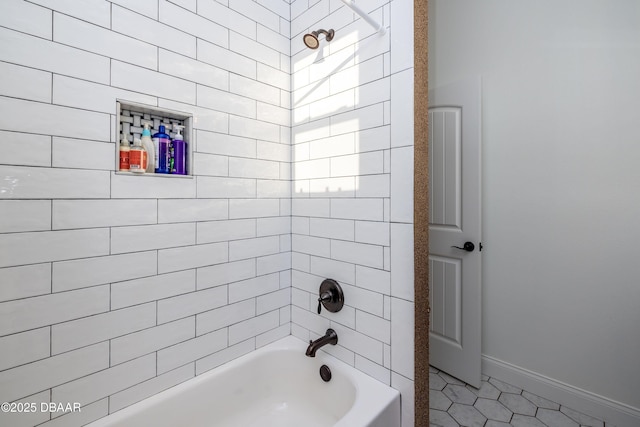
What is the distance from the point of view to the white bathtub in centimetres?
108

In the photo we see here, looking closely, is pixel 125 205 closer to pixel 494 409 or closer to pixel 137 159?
pixel 137 159

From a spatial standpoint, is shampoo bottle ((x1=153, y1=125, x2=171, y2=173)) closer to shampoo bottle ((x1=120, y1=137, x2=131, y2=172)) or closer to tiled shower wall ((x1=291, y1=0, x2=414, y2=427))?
shampoo bottle ((x1=120, y1=137, x2=131, y2=172))

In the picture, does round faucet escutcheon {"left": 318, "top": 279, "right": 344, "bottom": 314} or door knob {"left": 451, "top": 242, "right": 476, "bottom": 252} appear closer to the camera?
round faucet escutcheon {"left": 318, "top": 279, "right": 344, "bottom": 314}

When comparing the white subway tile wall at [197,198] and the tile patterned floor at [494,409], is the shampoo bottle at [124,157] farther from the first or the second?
the tile patterned floor at [494,409]

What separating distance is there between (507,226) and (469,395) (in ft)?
3.85

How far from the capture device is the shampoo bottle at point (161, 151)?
1126 mm

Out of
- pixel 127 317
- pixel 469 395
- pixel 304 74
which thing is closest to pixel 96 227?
pixel 127 317

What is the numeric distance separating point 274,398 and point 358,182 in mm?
1205

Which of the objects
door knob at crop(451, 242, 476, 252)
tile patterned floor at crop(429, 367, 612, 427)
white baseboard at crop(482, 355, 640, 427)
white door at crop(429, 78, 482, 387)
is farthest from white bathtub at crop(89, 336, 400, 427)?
white baseboard at crop(482, 355, 640, 427)

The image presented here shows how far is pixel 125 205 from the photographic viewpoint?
3.40 ft

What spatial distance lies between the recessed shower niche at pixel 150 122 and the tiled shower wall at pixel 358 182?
579 millimetres

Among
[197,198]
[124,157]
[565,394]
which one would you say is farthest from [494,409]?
[124,157]

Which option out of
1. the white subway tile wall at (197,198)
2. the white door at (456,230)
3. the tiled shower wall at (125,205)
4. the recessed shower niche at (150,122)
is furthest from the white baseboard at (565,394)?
the recessed shower niche at (150,122)

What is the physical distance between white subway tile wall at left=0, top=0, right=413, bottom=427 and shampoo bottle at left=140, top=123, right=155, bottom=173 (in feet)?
0.18
